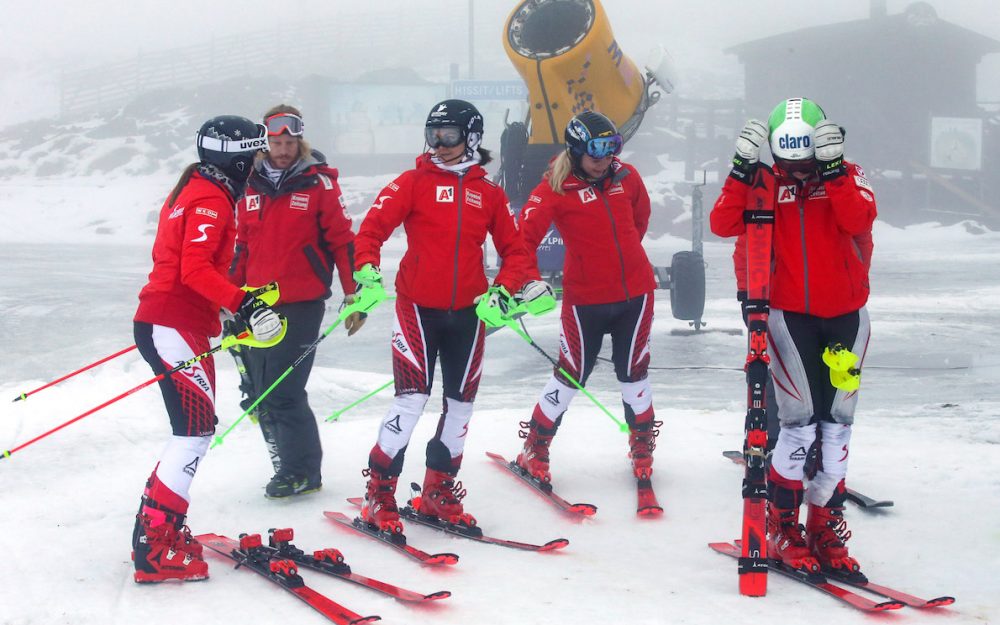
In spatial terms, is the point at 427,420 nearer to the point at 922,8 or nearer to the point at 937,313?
the point at 937,313

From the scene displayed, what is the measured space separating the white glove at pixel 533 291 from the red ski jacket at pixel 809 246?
40.5 inches

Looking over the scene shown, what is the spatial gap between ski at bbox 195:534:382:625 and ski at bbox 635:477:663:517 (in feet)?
6.69

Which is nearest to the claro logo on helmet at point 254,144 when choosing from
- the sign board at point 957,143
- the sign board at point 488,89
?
the sign board at point 488,89

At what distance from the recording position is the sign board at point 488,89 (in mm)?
28594

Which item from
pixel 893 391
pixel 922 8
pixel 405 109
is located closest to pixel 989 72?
pixel 922 8

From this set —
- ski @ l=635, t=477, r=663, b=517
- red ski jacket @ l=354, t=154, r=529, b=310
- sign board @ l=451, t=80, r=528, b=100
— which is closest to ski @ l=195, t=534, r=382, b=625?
red ski jacket @ l=354, t=154, r=529, b=310

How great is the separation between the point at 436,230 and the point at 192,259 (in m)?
1.31

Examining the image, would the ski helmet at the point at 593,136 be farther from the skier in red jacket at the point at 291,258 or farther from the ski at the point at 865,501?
the ski at the point at 865,501

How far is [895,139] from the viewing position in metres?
36.1

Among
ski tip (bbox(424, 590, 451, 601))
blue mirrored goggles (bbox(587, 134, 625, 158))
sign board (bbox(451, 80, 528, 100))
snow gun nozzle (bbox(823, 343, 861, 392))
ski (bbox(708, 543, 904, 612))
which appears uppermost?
sign board (bbox(451, 80, 528, 100))

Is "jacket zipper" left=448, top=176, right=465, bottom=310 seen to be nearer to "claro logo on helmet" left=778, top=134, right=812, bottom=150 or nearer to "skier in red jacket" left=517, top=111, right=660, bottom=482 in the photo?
"skier in red jacket" left=517, top=111, right=660, bottom=482

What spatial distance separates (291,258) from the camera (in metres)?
5.79

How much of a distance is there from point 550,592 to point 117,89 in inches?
1925

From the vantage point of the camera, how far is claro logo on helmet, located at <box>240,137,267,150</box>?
14.9ft
